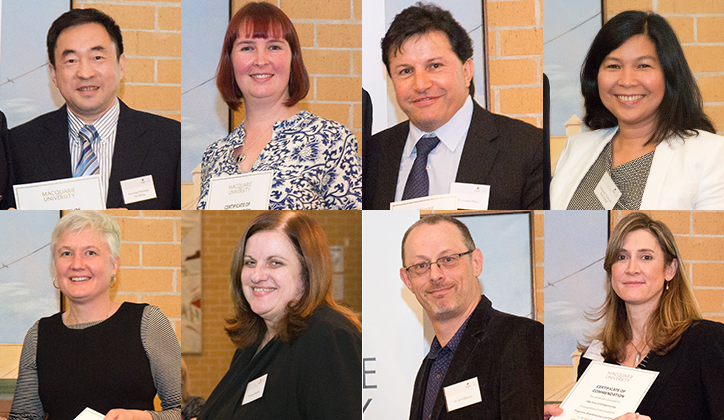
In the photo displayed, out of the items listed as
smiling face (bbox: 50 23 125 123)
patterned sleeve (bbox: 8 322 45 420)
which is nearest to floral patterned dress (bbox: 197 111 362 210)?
smiling face (bbox: 50 23 125 123)

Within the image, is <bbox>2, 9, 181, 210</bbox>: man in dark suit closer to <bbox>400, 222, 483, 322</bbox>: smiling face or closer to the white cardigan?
<bbox>400, 222, 483, 322</bbox>: smiling face

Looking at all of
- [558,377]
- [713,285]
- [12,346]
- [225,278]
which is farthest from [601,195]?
[12,346]

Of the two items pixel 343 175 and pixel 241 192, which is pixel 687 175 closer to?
pixel 343 175

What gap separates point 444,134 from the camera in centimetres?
292

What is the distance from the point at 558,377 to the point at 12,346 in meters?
2.49

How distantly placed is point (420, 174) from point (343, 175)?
35cm

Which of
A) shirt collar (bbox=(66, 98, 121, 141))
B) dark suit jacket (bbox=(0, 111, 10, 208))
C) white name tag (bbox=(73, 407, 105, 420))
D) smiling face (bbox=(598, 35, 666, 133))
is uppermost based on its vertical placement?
smiling face (bbox=(598, 35, 666, 133))

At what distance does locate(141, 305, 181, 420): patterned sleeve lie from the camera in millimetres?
2891

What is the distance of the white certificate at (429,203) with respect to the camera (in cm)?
288

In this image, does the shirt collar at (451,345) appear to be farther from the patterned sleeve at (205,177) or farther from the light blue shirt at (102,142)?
the light blue shirt at (102,142)

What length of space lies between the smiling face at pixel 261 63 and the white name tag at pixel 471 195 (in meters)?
0.91

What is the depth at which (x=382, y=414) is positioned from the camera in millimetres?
2914

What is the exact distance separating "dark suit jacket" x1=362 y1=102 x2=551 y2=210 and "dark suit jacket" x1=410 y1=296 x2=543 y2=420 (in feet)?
1.67

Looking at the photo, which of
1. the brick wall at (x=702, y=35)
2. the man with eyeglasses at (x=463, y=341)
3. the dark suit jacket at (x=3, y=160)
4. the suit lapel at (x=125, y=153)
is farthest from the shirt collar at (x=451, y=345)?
the dark suit jacket at (x=3, y=160)
